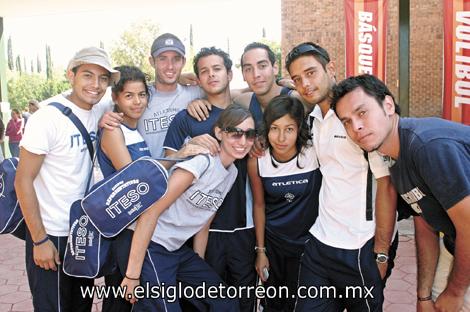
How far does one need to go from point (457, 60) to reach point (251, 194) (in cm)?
513

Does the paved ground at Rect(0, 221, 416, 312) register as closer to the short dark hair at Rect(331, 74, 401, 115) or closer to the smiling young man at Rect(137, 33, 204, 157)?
the smiling young man at Rect(137, 33, 204, 157)

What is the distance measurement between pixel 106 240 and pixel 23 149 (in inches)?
29.1

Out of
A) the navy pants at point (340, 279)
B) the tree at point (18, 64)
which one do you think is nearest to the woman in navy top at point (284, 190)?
the navy pants at point (340, 279)

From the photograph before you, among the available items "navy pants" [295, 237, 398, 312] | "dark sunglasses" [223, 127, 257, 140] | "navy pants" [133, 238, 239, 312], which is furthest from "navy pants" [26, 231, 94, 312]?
"navy pants" [295, 237, 398, 312]

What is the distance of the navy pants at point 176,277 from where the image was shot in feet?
9.07

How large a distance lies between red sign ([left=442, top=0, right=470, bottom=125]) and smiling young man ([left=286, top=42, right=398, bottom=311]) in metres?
4.84

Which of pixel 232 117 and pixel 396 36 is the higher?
pixel 396 36

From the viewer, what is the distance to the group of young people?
2.51 meters

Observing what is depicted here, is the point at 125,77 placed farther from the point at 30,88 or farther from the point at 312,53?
the point at 30,88

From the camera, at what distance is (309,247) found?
118 inches

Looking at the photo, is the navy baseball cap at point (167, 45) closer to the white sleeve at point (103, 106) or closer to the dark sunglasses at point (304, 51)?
the white sleeve at point (103, 106)

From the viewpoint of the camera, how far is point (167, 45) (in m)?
3.62

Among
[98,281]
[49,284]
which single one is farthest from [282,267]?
[98,281]

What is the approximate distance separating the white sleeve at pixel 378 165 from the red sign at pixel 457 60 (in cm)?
516
